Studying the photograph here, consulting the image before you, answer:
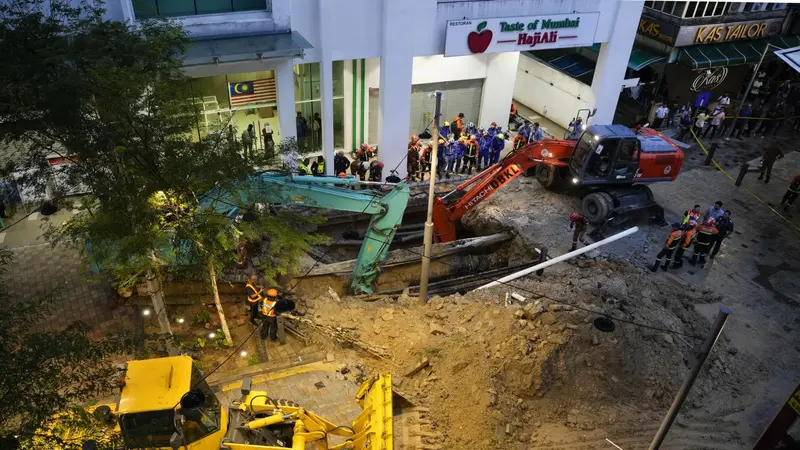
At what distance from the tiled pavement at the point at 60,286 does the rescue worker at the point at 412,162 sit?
9.77m

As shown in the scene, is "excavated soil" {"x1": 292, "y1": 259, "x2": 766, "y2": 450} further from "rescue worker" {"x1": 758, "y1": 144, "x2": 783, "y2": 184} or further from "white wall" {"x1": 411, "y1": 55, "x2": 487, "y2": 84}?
"white wall" {"x1": 411, "y1": 55, "x2": 487, "y2": 84}

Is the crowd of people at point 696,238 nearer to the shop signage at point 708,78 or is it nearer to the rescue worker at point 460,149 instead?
the rescue worker at point 460,149

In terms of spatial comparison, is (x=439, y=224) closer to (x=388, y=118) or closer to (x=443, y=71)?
(x=388, y=118)

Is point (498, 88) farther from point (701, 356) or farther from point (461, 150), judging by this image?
point (701, 356)

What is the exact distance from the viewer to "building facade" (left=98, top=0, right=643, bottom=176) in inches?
648

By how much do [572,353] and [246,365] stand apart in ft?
22.2

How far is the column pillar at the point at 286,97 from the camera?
17380 millimetres

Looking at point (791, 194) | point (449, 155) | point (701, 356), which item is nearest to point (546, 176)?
point (449, 155)

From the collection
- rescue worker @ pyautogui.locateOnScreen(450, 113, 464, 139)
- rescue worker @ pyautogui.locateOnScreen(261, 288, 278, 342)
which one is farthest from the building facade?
rescue worker @ pyautogui.locateOnScreen(261, 288, 278, 342)

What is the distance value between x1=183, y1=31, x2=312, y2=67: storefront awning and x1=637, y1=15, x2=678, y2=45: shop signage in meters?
15.8

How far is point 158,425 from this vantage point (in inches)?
333

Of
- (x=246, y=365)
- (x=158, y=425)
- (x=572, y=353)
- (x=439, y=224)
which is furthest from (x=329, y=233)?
(x=158, y=425)

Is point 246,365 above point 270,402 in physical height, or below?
below

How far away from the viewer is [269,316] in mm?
13258
